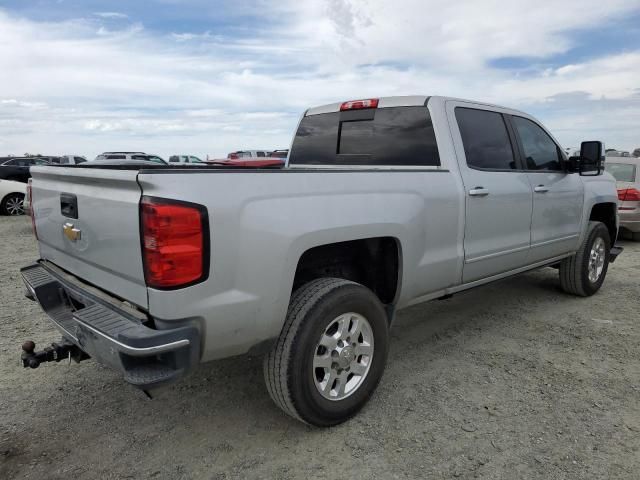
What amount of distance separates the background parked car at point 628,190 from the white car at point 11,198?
13624mm

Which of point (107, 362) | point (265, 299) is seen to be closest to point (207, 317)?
point (265, 299)

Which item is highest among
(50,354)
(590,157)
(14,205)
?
(590,157)

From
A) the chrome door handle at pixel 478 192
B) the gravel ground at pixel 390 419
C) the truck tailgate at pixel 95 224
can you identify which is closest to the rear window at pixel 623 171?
the gravel ground at pixel 390 419

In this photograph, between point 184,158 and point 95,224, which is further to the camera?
point 184,158

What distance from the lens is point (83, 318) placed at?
2297 millimetres

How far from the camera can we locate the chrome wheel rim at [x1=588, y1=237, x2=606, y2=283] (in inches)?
209

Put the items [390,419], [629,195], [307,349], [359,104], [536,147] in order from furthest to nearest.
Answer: [629,195], [536,147], [359,104], [390,419], [307,349]

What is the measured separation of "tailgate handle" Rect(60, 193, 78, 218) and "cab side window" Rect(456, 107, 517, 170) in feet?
8.41

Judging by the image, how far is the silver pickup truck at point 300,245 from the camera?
2117mm

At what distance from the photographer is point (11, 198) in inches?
509

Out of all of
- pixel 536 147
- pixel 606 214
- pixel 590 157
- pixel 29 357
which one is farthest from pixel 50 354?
pixel 606 214

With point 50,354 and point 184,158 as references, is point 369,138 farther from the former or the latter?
point 184,158

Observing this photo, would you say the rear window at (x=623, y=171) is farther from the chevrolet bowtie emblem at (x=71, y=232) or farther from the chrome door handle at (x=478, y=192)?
the chevrolet bowtie emblem at (x=71, y=232)

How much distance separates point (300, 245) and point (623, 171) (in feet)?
27.6
